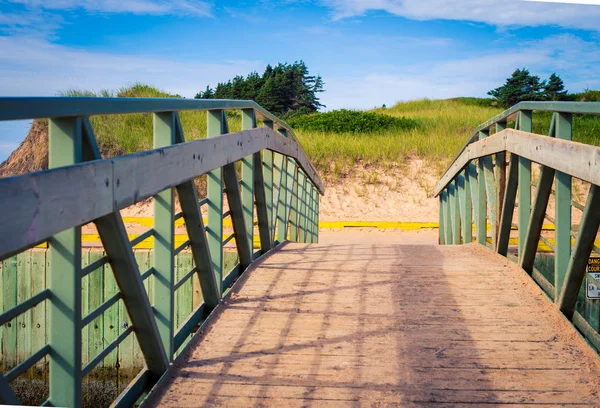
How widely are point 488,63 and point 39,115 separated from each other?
3939 millimetres

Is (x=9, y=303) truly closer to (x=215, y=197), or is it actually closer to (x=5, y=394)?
(x=215, y=197)

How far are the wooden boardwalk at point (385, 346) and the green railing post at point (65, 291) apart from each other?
0.59m

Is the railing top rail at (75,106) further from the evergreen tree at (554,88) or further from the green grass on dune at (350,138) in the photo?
the evergreen tree at (554,88)

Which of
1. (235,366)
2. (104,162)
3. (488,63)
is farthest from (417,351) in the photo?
(488,63)

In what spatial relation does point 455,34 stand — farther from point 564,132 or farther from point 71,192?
point 71,192

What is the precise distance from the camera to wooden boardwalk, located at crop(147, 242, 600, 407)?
103 inches

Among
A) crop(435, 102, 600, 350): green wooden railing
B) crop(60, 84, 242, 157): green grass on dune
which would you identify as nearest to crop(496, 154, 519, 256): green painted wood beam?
crop(435, 102, 600, 350): green wooden railing

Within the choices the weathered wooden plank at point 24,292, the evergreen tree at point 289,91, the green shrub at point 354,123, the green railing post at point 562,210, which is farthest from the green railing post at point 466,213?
the evergreen tree at point 289,91

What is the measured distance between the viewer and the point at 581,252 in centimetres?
315

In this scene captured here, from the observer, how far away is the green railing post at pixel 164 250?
2881 mm

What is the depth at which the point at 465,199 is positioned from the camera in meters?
6.80

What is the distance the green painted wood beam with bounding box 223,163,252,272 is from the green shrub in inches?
523

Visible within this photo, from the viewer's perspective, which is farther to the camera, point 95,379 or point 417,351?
point 95,379

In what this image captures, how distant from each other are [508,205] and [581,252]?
66.8 inches
